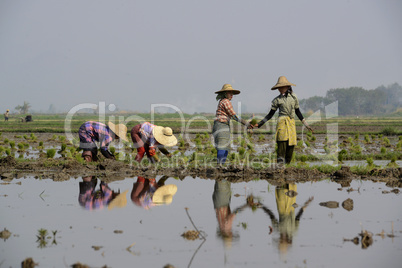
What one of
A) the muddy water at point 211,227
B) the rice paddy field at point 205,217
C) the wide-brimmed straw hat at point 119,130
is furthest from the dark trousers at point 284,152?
the wide-brimmed straw hat at point 119,130

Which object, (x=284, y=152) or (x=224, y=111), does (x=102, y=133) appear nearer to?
(x=224, y=111)

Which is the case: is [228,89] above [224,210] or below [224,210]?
above

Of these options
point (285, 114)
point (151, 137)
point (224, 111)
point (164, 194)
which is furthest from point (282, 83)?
point (164, 194)

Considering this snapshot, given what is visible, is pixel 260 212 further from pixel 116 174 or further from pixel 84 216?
pixel 116 174

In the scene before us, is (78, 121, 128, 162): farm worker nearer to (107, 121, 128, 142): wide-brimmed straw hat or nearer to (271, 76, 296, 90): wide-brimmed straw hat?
(107, 121, 128, 142): wide-brimmed straw hat

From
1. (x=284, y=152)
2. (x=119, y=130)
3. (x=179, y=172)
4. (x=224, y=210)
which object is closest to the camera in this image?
(x=224, y=210)

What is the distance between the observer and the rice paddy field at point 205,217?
15.5ft

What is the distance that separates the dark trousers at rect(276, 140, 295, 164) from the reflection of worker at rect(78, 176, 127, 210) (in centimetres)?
360

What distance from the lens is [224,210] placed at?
265 inches

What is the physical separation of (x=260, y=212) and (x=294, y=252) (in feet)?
5.99

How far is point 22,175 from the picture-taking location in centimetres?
1064

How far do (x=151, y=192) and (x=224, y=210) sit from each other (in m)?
1.85

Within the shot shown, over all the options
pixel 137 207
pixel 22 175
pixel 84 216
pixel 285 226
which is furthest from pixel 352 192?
pixel 22 175

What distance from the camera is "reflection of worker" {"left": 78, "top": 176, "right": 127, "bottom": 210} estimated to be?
282 inches
